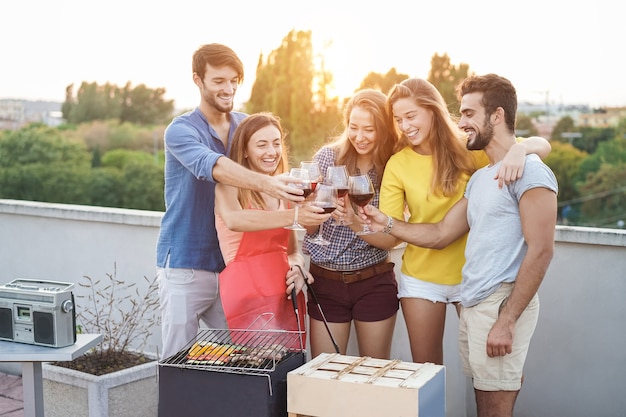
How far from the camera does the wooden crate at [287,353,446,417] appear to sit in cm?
223

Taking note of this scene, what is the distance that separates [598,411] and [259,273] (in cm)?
188

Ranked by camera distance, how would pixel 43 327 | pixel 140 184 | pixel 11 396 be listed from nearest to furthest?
pixel 43 327 < pixel 11 396 < pixel 140 184

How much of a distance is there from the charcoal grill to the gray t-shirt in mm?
663

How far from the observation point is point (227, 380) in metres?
2.44

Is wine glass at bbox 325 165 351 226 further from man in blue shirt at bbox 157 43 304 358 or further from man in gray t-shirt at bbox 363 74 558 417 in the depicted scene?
man in blue shirt at bbox 157 43 304 358

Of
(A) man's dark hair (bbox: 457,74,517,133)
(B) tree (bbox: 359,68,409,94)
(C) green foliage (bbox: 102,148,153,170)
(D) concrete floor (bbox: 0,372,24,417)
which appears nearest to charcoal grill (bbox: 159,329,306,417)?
(A) man's dark hair (bbox: 457,74,517,133)

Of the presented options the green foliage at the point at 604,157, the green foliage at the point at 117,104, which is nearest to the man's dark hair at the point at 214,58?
the green foliage at the point at 117,104

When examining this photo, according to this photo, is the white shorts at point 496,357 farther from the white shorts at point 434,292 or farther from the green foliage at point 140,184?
the green foliage at point 140,184

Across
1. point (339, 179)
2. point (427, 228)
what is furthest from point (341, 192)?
point (427, 228)

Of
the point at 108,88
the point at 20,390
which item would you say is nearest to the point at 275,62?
the point at 108,88

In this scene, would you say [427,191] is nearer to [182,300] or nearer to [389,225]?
[389,225]

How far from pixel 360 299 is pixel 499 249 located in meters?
0.67

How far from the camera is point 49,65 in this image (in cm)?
3438

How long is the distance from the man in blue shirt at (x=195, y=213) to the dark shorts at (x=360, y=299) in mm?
467
